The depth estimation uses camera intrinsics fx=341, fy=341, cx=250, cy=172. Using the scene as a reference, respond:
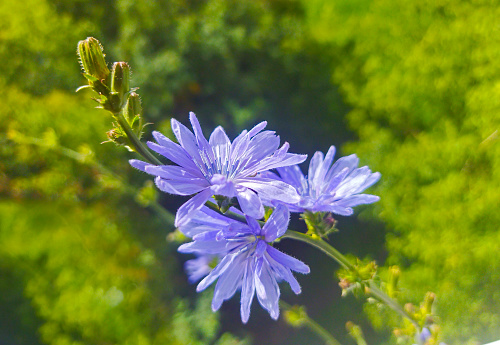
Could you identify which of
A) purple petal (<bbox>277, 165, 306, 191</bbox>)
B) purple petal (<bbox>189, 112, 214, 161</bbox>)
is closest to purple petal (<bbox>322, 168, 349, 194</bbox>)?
purple petal (<bbox>277, 165, 306, 191</bbox>)

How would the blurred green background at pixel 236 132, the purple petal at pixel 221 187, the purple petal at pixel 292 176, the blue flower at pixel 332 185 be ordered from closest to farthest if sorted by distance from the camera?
the purple petal at pixel 221 187 → the blue flower at pixel 332 185 → the purple petal at pixel 292 176 → the blurred green background at pixel 236 132

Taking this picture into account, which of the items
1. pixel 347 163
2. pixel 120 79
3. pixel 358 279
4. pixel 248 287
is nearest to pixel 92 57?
pixel 120 79

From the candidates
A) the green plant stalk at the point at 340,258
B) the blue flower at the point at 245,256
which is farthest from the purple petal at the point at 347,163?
the blue flower at the point at 245,256

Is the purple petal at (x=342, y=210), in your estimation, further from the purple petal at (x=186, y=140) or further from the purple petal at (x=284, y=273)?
the purple petal at (x=186, y=140)

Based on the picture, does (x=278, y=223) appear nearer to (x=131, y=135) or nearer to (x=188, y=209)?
(x=188, y=209)

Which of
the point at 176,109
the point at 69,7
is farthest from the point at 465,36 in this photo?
the point at 69,7

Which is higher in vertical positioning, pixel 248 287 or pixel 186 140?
pixel 186 140

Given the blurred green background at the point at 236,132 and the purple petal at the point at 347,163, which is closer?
the purple petal at the point at 347,163
